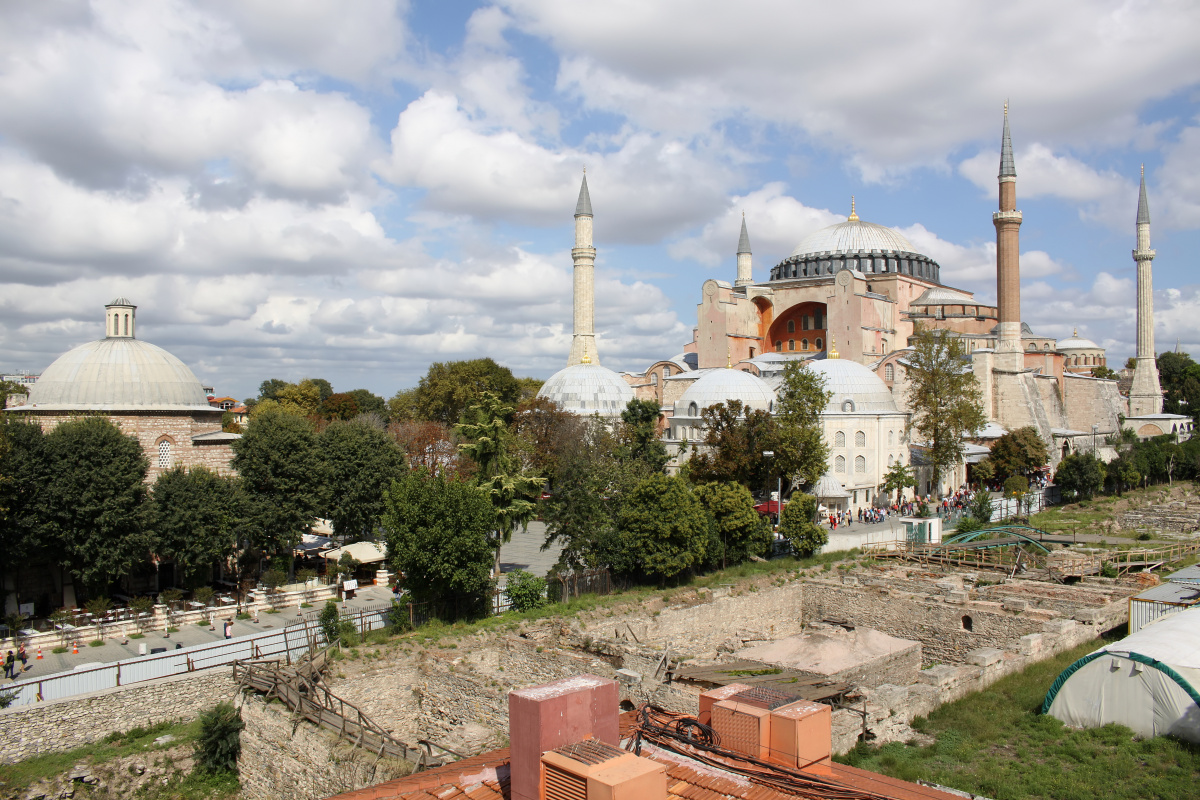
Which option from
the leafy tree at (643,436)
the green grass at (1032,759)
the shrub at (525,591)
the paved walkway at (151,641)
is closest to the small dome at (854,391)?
the leafy tree at (643,436)

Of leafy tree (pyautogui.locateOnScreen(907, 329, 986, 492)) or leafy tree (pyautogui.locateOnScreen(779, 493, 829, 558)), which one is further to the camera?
leafy tree (pyautogui.locateOnScreen(907, 329, 986, 492))

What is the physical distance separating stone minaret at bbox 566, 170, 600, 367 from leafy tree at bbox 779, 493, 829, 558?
2206cm

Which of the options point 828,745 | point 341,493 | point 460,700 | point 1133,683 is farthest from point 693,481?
point 828,745

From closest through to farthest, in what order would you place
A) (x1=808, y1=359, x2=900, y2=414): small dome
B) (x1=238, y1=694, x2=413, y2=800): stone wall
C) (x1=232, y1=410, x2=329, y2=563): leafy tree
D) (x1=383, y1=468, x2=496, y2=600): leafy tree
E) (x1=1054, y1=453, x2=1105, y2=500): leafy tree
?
(x1=238, y1=694, x2=413, y2=800): stone wall → (x1=383, y1=468, x2=496, y2=600): leafy tree → (x1=232, y1=410, x2=329, y2=563): leafy tree → (x1=1054, y1=453, x2=1105, y2=500): leafy tree → (x1=808, y1=359, x2=900, y2=414): small dome

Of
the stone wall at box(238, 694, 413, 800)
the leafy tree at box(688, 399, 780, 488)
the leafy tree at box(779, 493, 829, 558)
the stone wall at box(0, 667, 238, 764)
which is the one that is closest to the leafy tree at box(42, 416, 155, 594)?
the stone wall at box(0, 667, 238, 764)

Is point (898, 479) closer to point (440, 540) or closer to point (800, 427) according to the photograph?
point (800, 427)

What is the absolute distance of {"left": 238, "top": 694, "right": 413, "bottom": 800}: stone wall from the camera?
30.3ft

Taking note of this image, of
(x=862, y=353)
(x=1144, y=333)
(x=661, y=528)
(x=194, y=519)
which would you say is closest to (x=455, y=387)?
(x=862, y=353)

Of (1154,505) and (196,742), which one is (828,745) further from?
(1154,505)

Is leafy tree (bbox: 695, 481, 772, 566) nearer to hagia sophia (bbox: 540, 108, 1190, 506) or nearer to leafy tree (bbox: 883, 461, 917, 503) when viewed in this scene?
hagia sophia (bbox: 540, 108, 1190, 506)

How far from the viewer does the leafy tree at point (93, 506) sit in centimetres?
1633

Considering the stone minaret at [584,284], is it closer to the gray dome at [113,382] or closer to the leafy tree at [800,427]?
the leafy tree at [800,427]

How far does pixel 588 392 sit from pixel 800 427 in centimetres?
1388

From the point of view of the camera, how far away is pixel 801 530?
2064cm
